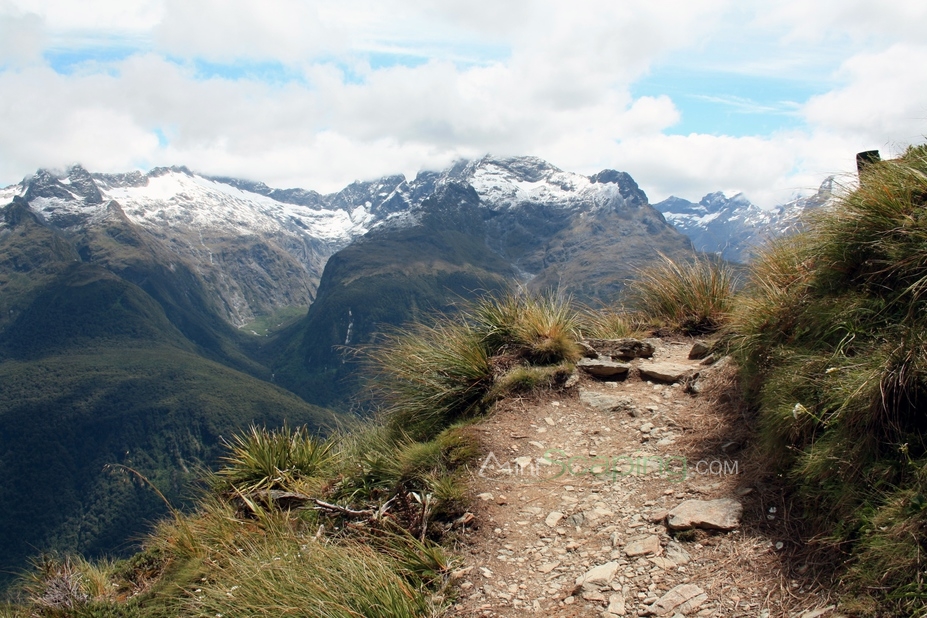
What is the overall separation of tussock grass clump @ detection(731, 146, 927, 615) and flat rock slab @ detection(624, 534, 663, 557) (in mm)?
1219

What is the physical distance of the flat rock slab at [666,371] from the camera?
28.4 ft

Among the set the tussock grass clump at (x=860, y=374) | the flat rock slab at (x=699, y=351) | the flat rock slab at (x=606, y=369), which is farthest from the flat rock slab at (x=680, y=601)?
the flat rock slab at (x=699, y=351)

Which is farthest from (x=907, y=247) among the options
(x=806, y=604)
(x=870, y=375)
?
(x=806, y=604)

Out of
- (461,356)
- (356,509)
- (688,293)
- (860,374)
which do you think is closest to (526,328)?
(461,356)

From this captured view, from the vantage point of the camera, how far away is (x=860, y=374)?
4.86 meters

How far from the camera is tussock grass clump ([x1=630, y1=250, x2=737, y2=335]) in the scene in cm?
1120

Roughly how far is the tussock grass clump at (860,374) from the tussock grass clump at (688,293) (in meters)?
3.66

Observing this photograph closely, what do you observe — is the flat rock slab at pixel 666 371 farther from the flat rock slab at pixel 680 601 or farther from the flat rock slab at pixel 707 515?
the flat rock slab at pixel 680 601

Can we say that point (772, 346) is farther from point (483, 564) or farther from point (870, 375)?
point (483, 564)

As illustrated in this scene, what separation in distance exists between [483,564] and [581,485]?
4.96 ft

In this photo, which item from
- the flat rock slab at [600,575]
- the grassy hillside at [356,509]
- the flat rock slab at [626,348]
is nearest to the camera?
the flat rock slab at [600,575]

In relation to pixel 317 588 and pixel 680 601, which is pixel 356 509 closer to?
pixel 317 588

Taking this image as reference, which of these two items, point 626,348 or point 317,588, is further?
point 626,348

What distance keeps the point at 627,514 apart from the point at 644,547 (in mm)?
574
